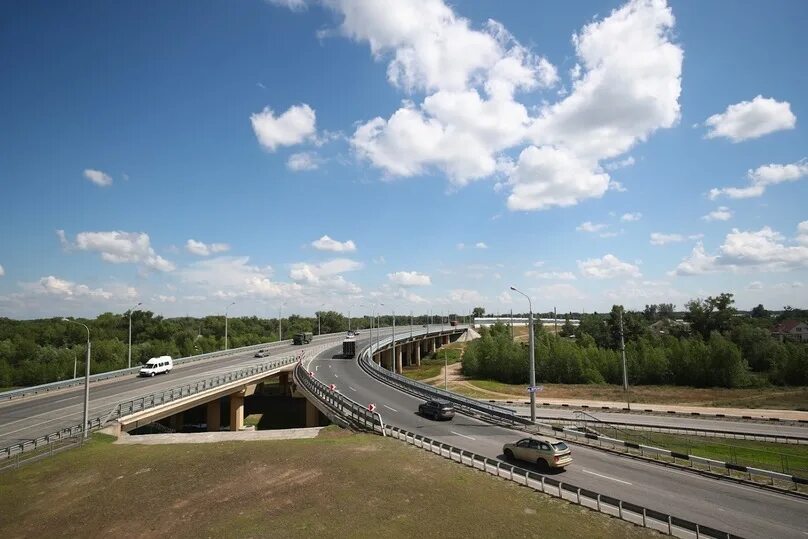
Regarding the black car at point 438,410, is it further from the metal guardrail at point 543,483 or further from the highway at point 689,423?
the highway at point 689,423

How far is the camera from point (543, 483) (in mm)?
19406

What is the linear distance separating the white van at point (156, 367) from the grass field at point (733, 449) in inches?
2127

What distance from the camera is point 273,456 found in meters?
25.9

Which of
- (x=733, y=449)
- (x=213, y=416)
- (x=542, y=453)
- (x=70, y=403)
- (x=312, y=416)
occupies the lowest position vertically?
(x=213, y=416)

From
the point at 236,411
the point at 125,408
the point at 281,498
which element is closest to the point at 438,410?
the point at 281,498

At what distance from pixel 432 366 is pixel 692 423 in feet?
253

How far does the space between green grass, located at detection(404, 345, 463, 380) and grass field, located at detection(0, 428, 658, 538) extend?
47.7 m

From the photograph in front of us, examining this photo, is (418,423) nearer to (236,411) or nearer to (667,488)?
(667,488)

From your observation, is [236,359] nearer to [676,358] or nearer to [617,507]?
[617,507]

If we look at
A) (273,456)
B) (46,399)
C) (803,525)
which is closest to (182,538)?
(273,456)

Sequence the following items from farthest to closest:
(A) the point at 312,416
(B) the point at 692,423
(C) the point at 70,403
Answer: (A) the point at 312,416, (B) the point at 692,423, (C) the point at 70,403

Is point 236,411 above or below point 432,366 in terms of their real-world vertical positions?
above

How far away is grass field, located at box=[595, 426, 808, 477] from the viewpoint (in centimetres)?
2572

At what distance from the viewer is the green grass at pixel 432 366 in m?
96.4
